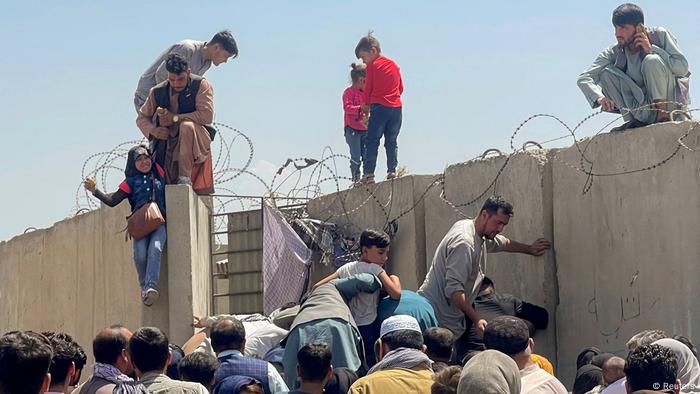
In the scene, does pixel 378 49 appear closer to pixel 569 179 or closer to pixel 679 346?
pixel 569 179

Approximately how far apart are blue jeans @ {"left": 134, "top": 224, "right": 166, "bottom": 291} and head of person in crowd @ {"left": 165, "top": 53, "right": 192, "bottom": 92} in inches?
47.6

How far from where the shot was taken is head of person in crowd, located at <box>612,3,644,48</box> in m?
10.0

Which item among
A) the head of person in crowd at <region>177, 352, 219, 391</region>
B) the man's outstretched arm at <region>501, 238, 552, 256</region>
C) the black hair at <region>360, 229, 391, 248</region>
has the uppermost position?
the black hair at <region>360, 229, 391, 248</region>

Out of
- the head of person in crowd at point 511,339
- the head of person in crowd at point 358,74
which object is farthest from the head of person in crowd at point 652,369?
the head of person in crowd at point 358,74

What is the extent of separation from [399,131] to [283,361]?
451cm

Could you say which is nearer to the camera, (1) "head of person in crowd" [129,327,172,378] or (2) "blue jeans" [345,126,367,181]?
(1) "head of person in crowd" [129,327,172,378]

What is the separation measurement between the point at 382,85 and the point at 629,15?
10.1 feet

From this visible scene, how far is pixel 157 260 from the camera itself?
1165 centimetres

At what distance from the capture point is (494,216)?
982 cm

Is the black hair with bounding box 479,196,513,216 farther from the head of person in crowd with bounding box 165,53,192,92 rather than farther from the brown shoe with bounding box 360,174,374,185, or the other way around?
the head of person in crowd with bounding box 165,53,192,92

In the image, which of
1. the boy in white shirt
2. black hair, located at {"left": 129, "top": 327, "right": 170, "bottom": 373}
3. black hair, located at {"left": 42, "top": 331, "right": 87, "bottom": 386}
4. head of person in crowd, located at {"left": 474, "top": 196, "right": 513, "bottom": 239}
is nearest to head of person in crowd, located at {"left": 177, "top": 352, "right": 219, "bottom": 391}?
black hair, located at {"left": 129, "top": 327, "right": 170, "bottom": 373}

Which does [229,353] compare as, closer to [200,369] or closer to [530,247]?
[200,369]

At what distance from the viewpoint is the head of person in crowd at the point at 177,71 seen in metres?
11.6

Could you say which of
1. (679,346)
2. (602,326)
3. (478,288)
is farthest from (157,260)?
(679,346)
